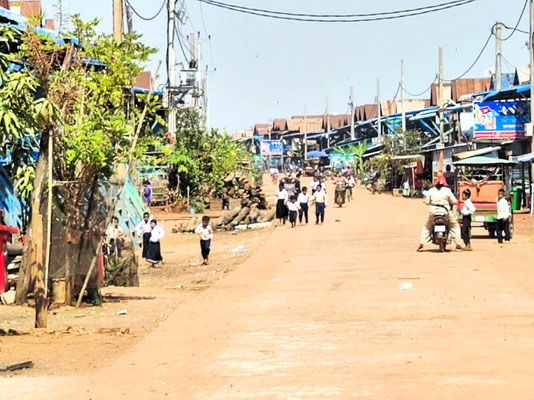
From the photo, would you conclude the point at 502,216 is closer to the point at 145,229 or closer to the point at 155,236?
the point at 155,236

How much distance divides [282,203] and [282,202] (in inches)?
1.9

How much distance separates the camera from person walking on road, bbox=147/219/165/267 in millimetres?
24578

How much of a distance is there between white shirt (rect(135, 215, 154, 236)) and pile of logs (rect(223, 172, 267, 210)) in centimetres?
2343

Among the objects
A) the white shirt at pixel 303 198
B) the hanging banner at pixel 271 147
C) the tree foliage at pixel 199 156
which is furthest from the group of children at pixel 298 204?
the hanging banner at pixel 271 147

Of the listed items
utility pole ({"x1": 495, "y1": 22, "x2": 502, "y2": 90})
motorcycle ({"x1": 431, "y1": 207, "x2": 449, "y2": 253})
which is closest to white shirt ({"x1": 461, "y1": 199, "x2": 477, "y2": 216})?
Result: motorcycle ({"x1": 431, "y1": 207, "x2": 449, "y2": 253})

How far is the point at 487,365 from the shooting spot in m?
9.47

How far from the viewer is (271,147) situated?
431 feet

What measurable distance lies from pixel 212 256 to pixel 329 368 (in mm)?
18495

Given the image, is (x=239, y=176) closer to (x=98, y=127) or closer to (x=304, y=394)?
(x=98, y=127)

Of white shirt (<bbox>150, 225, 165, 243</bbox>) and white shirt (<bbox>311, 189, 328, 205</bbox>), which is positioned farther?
white shirt (<bbox>311, 189, 328, 205</bbox>)

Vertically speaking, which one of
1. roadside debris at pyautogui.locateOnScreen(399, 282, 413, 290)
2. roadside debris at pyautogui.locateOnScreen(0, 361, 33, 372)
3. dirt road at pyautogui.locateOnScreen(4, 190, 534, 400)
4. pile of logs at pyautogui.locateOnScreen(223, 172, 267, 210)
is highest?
pile of logs at pyautogui.locateOnScreen(223, 172, 267, 210)

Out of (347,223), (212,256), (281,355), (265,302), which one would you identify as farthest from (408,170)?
(281,355)

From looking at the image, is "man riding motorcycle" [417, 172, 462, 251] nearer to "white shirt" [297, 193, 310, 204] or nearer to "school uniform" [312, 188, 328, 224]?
"school uniform" [312, 188, 328, 224]

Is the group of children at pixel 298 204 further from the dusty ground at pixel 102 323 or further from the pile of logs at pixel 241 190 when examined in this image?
the pile of logs at pixel 241 190
